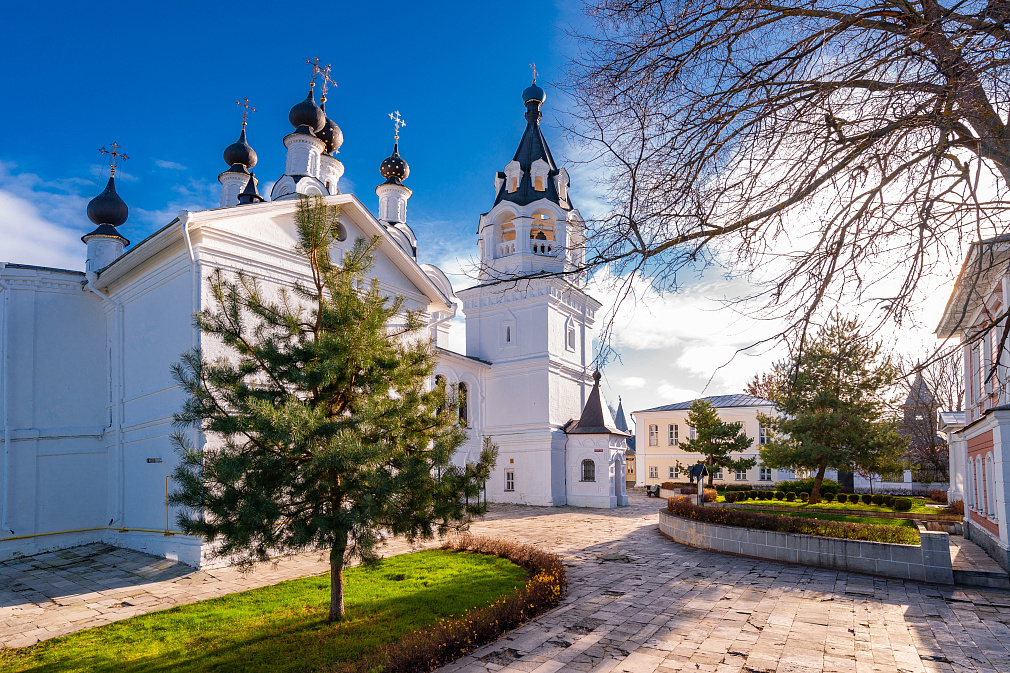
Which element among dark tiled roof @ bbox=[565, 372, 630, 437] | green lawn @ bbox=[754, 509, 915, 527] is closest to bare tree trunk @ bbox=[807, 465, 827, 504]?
green lawn @ bbox=[754, 509, 915, 527]

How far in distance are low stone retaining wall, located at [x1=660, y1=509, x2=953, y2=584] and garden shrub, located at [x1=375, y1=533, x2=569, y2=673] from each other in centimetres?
446

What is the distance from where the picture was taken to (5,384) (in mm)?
13367

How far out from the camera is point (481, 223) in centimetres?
2862

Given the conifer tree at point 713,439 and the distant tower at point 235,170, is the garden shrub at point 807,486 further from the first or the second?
the distant tower at point 235,170

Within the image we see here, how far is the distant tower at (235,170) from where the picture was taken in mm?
22469

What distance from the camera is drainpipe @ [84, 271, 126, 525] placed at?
13852 mm

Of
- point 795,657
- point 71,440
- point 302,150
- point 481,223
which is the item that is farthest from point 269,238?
point 481,223

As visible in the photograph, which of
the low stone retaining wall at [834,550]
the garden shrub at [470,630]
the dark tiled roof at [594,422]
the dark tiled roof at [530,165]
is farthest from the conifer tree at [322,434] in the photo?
the dark tiled roof at [530,165]

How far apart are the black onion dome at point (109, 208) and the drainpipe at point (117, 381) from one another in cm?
306

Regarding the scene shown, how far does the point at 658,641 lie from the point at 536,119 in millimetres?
26955

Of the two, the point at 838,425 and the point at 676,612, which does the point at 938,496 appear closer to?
the point at 838,425

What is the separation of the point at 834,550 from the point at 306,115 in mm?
18625

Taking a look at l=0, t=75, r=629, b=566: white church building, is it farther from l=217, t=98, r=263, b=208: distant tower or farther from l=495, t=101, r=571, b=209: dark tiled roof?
l=495, t=101, r=571, b=209: dark tiled roof

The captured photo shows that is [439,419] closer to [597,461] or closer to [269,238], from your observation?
[269,238]
